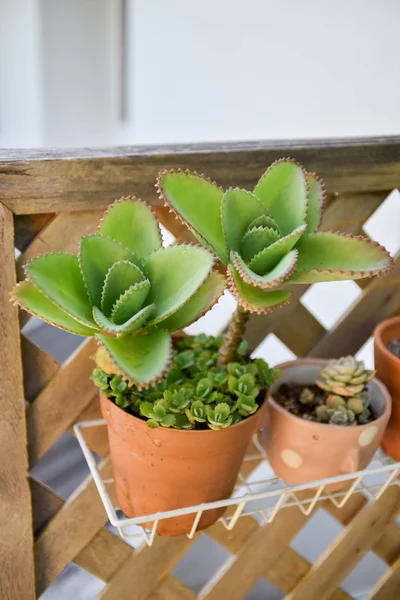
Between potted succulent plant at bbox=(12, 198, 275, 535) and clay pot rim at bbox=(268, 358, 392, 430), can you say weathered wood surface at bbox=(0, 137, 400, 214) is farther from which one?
clay pot rim at bbox=(268, 358, 392, 430)

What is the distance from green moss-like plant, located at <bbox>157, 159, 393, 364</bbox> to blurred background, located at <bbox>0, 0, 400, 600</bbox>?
55cm

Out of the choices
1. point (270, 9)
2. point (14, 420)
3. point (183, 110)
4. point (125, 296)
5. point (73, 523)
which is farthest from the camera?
point (183, 110)

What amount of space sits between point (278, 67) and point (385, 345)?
746 millimetres

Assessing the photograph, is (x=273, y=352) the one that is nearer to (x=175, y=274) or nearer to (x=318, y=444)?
(x=318, y=444)

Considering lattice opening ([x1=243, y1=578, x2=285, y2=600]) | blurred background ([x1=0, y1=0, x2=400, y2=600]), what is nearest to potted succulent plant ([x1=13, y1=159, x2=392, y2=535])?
blurred background ([x1=0, y1=0, x2=400, y2=600])

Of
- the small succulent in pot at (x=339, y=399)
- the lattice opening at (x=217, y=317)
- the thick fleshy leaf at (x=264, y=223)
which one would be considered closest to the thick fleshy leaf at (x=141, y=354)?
the thick fleshy leaf at (x=264, y=223)

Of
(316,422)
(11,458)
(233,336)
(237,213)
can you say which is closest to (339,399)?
(316,422)

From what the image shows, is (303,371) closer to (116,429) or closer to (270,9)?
(116,429)

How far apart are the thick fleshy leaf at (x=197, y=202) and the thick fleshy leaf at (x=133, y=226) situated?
46mm

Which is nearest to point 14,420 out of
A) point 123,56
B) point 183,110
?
point 183,110

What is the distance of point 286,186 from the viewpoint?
516mm

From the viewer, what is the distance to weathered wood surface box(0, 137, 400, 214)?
57cm

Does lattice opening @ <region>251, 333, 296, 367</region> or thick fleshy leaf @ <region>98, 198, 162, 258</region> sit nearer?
thick fleshy leaf @ <region>98, 198, 162, 258</region>

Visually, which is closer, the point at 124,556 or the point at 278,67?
the point at 124,556
